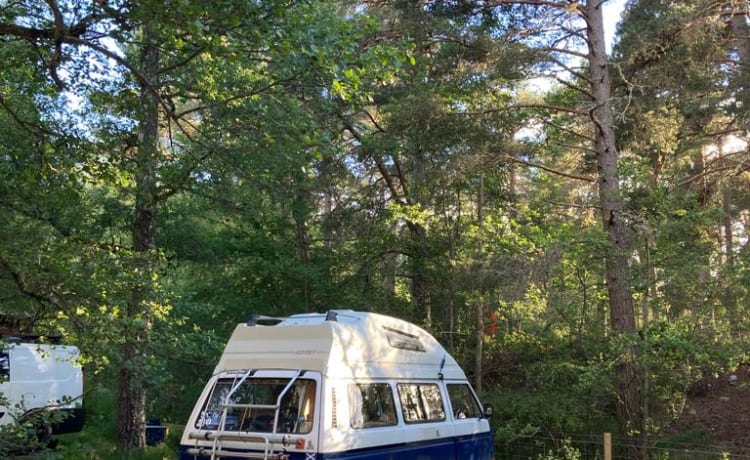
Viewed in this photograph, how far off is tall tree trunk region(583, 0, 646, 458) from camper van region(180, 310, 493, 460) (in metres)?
3.56

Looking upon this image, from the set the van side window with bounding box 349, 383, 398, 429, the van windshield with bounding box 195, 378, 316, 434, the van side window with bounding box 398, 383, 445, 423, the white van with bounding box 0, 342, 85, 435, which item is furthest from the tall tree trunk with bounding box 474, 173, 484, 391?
the white van with bounding box 0, 342, 85, 435

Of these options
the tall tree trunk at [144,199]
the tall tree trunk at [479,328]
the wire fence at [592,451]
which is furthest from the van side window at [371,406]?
the tall tree trunk at [479,328]

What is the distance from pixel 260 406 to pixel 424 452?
2320 millimetres

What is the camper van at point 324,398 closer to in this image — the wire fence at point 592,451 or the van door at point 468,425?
the van door at point 468,425

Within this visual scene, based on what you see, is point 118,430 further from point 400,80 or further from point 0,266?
point 400,80

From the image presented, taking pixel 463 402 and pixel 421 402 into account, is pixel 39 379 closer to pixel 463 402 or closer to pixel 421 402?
pixel 421 402

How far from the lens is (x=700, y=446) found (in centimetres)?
1211

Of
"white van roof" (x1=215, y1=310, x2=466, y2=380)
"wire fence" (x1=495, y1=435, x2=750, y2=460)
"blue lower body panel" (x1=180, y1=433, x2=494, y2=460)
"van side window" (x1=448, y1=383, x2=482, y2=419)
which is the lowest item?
"wire fence" (x1=495, y1=435, x2=750, y2=460)

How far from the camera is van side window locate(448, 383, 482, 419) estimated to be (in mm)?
8633

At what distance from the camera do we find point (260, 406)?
6.22m

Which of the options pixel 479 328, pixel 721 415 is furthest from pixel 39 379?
pixel 721 415

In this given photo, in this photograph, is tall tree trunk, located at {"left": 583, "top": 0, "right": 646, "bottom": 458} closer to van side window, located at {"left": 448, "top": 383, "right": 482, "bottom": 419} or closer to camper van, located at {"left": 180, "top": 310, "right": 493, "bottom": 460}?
van side window, located at {"left": 448, "top": 383, "right": 482, "bottom": 419}

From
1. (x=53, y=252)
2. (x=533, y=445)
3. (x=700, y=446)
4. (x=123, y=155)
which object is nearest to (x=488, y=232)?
(x=533, y=445)

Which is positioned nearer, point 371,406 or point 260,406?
point 260,406
